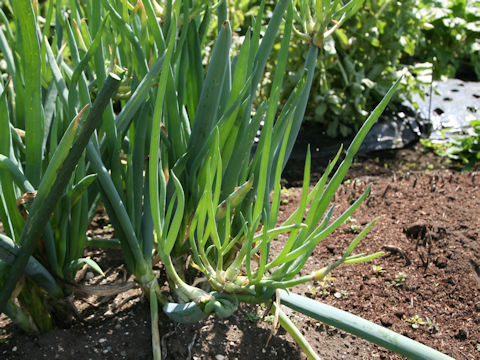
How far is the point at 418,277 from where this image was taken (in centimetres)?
173

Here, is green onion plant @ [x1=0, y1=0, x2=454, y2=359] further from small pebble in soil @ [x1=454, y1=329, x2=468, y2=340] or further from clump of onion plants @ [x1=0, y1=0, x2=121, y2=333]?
small pebble in soil @ [x1=454, y1=329, x2=468, y2=340]

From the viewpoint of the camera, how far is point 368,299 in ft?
5.41

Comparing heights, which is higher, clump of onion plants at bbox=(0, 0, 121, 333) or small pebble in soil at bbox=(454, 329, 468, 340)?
clump of onion plants at bbox=(0, 0, 121, 333)

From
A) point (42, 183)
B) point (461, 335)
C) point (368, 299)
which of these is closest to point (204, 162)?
point (42, 183)

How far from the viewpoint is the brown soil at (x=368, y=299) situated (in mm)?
1213

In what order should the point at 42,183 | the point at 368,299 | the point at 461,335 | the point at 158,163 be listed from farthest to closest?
the point at 368,299 → the point at 461,335 → the point at 158,163 → the point at 42,183

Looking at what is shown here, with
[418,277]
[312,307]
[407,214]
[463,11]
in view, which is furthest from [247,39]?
[463,11]

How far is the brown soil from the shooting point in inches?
47.8

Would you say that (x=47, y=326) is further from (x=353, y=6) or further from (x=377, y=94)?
(x=377, y=94)

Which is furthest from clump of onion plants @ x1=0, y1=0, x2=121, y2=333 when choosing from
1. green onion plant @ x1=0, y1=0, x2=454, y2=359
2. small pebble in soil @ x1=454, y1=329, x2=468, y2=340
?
small pebble in soil @ x1=454, y1=329, x2=468, y2=340

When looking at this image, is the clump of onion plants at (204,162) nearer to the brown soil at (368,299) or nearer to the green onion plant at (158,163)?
the green onion plant at (158,163)

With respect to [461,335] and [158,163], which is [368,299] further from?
[158,163]

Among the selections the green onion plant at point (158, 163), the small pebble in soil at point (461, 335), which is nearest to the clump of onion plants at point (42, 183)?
the green onion plant at point (158, 163)

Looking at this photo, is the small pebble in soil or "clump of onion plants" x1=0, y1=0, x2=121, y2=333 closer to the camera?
"clump of onion plants" x1=0, y1=0, x2=121, y2=333
